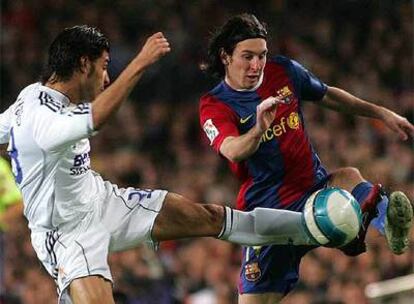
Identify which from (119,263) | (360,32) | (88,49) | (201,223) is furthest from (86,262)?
(360,32)

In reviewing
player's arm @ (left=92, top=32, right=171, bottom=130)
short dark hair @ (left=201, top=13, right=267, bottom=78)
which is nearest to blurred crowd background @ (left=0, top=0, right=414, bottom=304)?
short dark hair @ (left=201, top=13, right=267, bottom=78)

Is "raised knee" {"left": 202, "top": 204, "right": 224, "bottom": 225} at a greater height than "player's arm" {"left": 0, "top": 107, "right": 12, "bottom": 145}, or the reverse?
"player's arm" {"left": 0, "top": 107, "right": 12, "bottom": 145}

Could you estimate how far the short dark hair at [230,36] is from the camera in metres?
6.74

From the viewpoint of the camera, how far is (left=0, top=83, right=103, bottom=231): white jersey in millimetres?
6125

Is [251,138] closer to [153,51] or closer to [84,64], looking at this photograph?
[153,51]

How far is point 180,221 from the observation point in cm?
652

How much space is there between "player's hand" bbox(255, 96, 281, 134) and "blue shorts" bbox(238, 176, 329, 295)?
950 millimetres

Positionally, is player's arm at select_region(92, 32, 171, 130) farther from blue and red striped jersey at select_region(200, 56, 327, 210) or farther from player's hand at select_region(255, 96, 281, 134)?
blue and red striped jersey at select_region(200, 56, 327, 210)

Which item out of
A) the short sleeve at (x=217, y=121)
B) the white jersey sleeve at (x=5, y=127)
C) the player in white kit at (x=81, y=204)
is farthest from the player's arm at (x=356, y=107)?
the white jersey sleeve at (x=5, y=127)

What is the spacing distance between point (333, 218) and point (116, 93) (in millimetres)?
1385

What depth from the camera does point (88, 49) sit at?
6352 millimetres

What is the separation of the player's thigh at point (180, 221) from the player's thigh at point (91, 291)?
0.43m

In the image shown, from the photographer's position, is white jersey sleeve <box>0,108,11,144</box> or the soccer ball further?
white jersey sleeve <box>0,108,11,144</box>

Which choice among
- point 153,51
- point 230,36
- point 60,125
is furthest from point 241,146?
point 60,125
